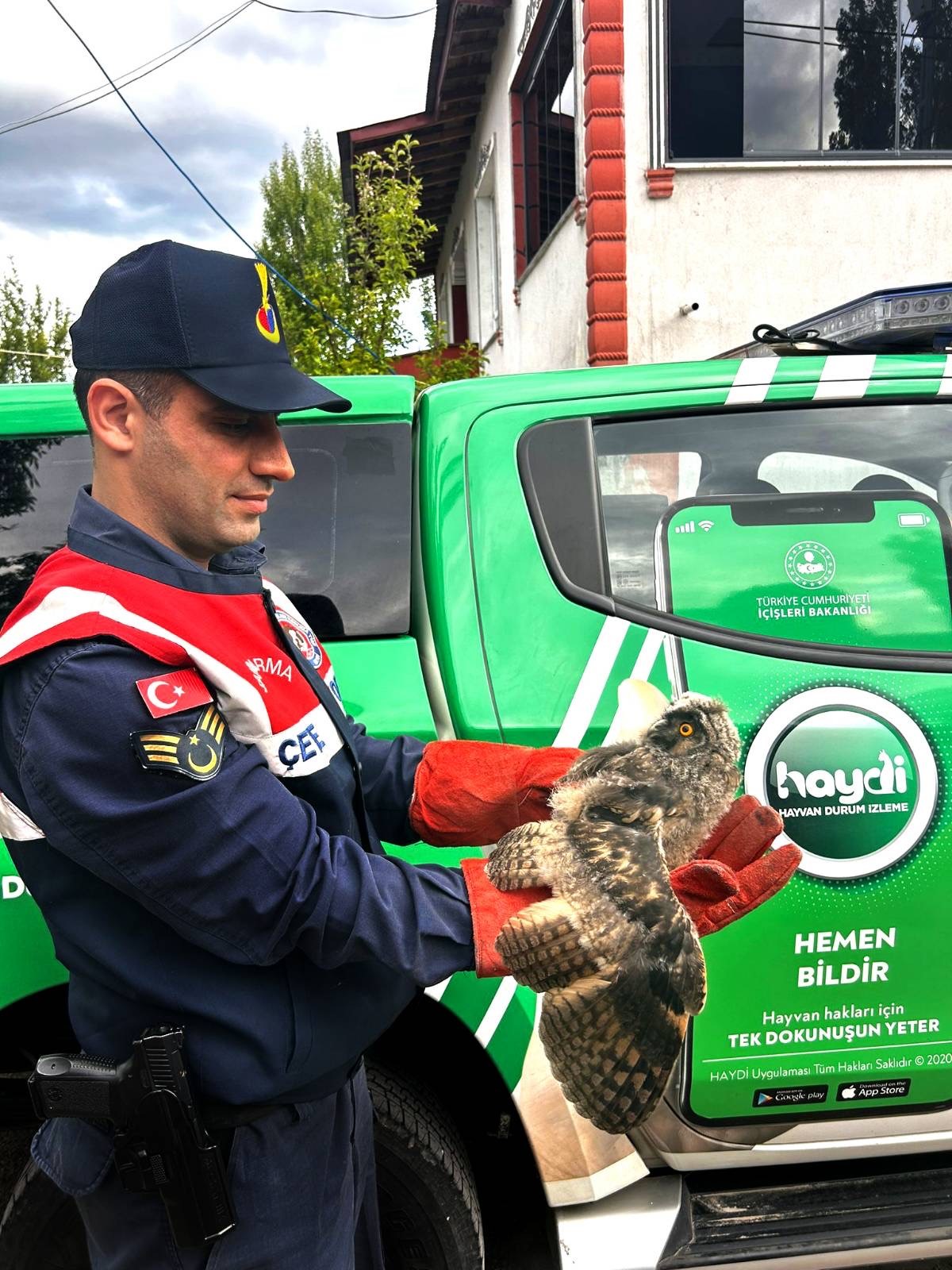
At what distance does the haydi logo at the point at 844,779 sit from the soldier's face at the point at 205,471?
2.92 ft

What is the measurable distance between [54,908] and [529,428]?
109 cm

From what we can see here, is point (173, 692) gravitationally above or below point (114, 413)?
below

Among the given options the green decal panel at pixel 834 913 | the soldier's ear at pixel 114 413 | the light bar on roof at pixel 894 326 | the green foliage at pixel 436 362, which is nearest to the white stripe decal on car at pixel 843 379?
the light bar on roof at pixel 894 326

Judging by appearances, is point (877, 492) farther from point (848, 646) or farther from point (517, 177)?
point (517, 177)

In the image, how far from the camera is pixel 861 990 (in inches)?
62.4

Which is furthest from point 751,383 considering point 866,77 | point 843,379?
point 866,77

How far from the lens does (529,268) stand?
9750 mm

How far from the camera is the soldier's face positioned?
1047 millimetres

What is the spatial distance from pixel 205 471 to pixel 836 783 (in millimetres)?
1084

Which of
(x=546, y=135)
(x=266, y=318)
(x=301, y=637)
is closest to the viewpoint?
(x=266, y=318)

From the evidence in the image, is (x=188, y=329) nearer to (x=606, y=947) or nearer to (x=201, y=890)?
(x=201, y=890)

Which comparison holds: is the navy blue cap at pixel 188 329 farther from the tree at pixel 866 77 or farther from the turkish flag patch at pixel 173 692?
the tree at pixel 866 77

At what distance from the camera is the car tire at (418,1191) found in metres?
1.53

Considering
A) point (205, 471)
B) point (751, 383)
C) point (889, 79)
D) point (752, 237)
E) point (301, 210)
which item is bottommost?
point (205, 471)
